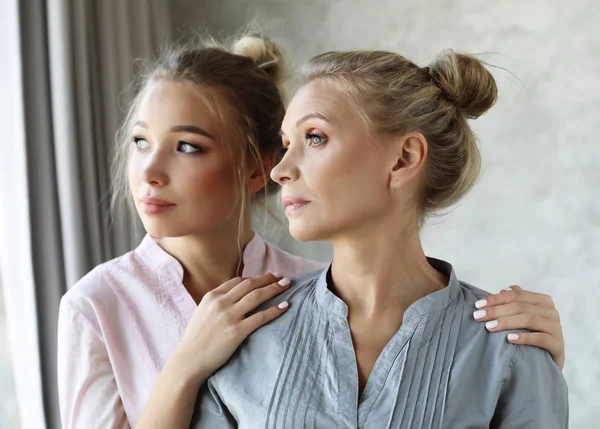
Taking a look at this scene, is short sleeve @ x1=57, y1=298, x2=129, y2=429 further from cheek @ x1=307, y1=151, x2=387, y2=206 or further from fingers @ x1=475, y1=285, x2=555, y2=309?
fingers @ x1=475, y1=285, x2=555, y2=309

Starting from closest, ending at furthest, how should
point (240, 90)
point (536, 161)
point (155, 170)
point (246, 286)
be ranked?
1. point (246, 286)
2. point (155, 170)
3. point (240, 90)
4. point (536, 161)

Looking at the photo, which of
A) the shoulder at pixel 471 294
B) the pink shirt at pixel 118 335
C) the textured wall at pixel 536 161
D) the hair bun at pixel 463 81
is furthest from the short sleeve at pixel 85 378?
the textured wall at pixel 536 161

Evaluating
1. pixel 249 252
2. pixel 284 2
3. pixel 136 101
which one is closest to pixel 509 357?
pixel 249 252

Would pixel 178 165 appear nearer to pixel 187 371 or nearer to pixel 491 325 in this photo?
pixel 187 371

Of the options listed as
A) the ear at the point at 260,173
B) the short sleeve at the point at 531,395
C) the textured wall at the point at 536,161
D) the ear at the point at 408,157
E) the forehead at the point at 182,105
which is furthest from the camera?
the textured wall at the point at 536,161

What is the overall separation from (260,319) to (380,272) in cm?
23

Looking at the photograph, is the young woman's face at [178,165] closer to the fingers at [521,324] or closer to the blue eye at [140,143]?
the blue eye at [140,143]

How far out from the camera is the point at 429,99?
51.6 inches

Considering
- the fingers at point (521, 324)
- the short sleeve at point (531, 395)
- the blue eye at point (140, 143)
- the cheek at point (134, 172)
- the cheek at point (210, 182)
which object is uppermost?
the blue eye at point (140, 143)

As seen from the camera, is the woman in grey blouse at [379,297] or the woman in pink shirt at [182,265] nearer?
the woman in grey blouse at [379,297]

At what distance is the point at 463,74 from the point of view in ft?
4.37

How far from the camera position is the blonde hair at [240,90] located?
1645 millimetres

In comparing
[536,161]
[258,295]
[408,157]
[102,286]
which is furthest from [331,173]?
[536,161]

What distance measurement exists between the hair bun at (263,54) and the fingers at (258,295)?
606 millimetres
